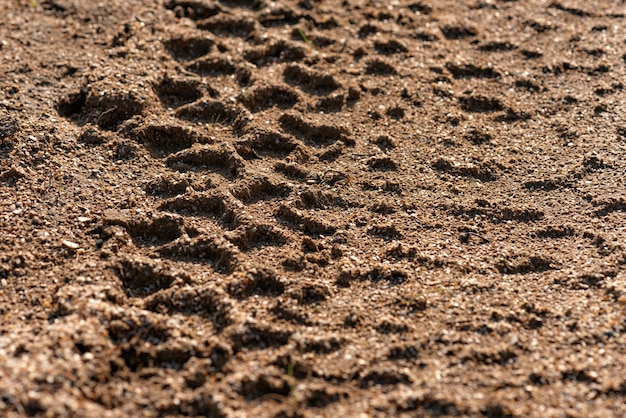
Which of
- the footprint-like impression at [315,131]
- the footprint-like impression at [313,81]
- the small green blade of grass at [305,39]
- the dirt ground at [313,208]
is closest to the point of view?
the dirt ground at [313,208]

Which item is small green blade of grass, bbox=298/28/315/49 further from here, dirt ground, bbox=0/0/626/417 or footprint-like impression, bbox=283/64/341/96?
footprint-like impression, bbox=283/64/341/96

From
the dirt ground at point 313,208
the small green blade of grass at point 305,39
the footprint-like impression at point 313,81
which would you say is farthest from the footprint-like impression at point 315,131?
the small green blade of grass at point 305,39

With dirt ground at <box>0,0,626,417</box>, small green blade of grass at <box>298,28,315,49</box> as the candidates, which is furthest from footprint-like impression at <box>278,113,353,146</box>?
small green blade of grass at <box>298,28,315,49</box>

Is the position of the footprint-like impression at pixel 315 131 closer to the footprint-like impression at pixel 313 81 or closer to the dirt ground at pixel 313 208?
the dirt ground at pixel 313 208

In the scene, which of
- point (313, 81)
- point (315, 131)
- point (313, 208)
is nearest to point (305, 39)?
point (313, 81)

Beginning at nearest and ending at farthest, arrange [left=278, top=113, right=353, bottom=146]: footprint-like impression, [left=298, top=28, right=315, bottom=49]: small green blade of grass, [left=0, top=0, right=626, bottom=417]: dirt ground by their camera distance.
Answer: [left=0, top=0, right=626, bottom=417]: dirt ground
[left=278, top=113, right=353, bottom=146]: footprint-like impression
[left=298, top=28, right=315, bottom=49]: small green blade of grass

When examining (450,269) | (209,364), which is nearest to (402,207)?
(450,269)

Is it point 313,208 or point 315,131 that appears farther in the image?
point 315,131

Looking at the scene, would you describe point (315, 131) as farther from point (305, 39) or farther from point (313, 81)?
point (305, 39)

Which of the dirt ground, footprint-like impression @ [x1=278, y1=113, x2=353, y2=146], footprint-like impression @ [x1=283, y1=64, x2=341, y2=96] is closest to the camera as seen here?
the dirt ground
